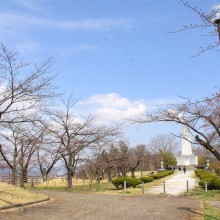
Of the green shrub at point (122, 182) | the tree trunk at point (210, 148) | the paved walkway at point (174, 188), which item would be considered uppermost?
the tree trunk at point (210, 148)

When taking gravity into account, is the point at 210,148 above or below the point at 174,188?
above

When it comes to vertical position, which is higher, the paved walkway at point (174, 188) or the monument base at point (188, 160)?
the monument base at point (188, 160)

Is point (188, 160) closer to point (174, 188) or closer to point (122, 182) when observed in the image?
point (174, 188)

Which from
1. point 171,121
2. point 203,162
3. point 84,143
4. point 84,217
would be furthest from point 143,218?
point 203,162

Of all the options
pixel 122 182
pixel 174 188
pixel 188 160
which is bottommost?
pixel 174 188

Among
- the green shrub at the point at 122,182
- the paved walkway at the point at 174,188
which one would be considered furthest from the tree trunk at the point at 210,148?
the green shrub at the point at 122,182

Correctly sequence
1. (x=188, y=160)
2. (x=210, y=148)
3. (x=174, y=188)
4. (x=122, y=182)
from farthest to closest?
(x=188, y=160) < (x=174, y=188) < (x=122, y=182) < (x=210, y=148)

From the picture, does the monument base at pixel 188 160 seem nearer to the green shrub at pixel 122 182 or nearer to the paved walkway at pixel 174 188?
the paved walkway at pixel 174 188

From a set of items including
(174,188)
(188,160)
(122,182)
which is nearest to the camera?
(122,182)

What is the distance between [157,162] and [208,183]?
58.4m

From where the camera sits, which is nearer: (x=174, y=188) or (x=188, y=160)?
(x=174, y=188)

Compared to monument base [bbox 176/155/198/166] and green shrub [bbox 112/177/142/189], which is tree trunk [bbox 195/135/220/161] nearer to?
green shrub [bbox 112/177/142/189]

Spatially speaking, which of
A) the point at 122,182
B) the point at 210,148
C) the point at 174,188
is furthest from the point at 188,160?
the point at 210,148

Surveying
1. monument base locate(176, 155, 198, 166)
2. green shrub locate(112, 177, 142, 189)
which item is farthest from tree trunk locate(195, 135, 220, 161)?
monument base locate(176, 155, 198, 166)
